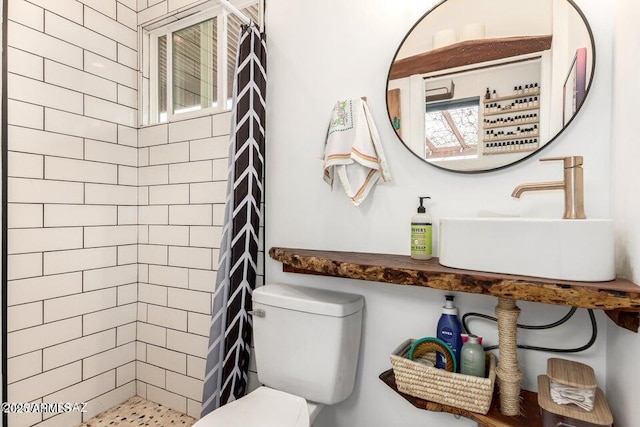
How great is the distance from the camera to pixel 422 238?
3.66 ft

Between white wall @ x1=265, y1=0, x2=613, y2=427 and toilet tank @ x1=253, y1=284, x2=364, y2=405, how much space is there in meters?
0.11

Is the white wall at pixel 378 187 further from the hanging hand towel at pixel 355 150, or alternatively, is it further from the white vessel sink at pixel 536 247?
the white vessel sink at pixel 536 247

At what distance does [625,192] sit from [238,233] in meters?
1.26

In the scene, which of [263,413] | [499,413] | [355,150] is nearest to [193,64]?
[355,150]

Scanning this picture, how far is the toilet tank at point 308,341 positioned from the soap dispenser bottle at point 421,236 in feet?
1.08

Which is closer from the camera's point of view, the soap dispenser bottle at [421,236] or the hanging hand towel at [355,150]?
the soap dispenser bottle at [421,236]

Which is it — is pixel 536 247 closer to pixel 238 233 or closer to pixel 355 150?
pixel 355 150

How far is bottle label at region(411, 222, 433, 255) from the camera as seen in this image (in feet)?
3.66

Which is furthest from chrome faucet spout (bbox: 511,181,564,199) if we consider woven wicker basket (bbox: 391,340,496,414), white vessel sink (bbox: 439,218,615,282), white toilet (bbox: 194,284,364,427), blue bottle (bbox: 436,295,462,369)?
white toilet (bbox: 194,284,364,427)

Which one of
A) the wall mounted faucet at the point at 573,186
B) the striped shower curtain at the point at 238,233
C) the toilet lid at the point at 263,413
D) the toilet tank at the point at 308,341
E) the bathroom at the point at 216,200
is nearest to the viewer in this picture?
the wall mounted faucet at the point at 573,186

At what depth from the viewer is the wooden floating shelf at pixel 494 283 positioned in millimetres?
749

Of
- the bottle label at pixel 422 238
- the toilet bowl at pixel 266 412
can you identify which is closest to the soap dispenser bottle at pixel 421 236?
the bottle label at pixel 422 238

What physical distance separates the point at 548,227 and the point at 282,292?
93 cm

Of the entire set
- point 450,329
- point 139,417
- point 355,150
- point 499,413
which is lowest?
point 139,417
